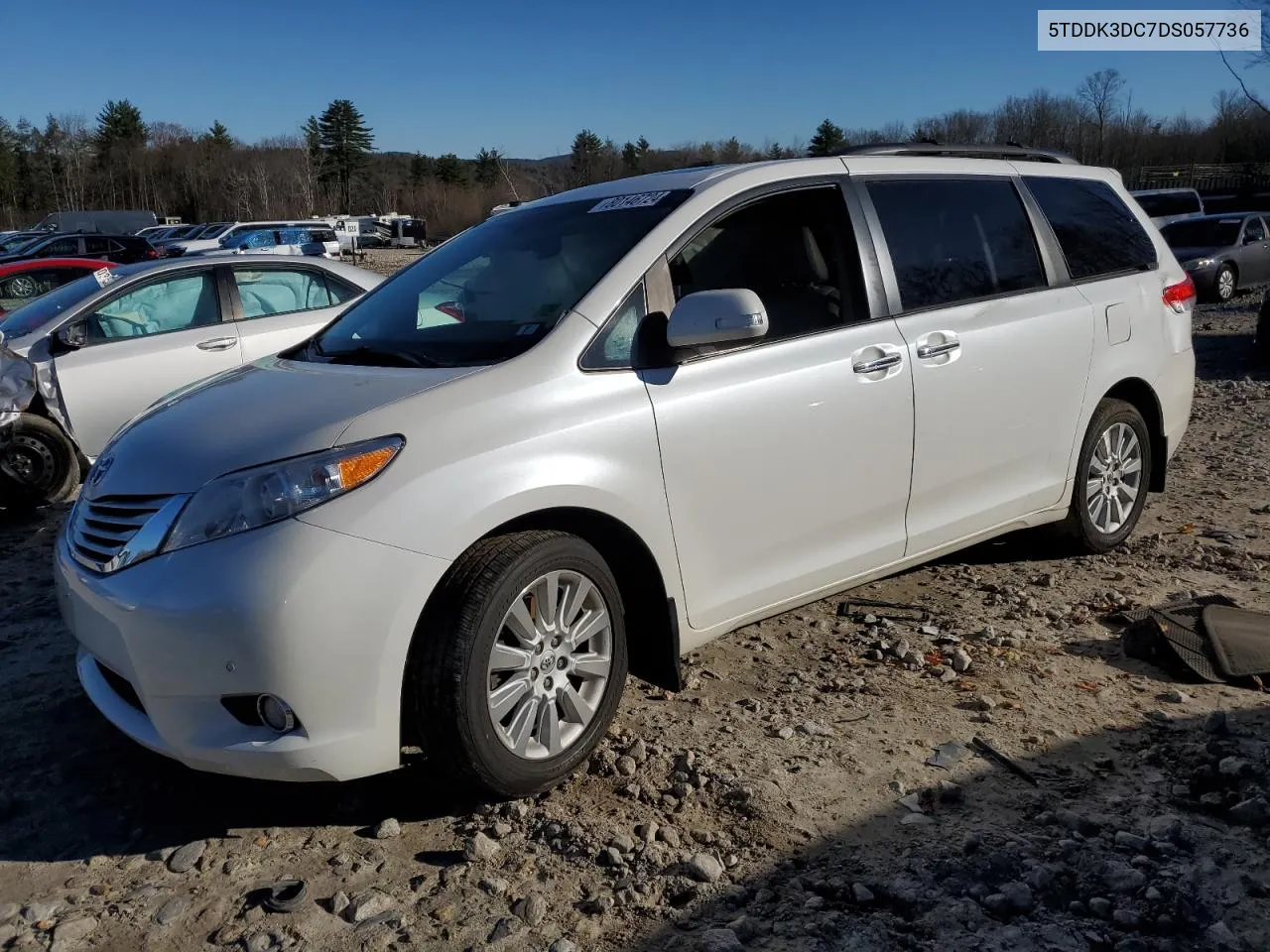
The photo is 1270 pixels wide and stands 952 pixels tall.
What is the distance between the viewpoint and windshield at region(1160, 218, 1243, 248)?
1866 cm

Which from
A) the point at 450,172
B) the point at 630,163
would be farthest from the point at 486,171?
the point at 630,163

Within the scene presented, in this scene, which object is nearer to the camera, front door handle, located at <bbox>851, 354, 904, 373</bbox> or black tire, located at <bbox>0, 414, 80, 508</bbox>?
front door handle, located at <bbox>851, 354, 904, 373</bbox>

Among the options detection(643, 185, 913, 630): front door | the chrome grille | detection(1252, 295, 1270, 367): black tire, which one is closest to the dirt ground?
detection(643, 185, 913, 630): front door

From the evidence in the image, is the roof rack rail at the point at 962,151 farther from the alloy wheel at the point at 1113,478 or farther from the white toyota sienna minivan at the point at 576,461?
the alloy wheel at the point at 1113,478

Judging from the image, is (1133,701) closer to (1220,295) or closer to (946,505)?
(946,505)

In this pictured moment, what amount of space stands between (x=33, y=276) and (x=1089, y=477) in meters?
12.3

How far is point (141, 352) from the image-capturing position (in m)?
7.33

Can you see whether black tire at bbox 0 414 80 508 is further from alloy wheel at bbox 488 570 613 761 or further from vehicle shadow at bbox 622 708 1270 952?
vehicle shadow at bbox 622 708 1270 952

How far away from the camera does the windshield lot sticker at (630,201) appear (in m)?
3.86

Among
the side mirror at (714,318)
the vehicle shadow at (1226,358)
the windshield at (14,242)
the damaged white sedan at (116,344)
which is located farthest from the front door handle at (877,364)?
the windshield at (14,242)

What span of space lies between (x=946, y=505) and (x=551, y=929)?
7.97ft

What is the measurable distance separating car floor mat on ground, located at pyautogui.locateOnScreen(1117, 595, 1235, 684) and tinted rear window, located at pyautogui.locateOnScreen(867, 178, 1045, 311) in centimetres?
149

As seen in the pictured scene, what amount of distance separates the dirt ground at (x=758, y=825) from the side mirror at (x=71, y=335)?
3.37 meters

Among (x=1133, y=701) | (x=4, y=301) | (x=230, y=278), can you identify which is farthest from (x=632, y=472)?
(x=4, y=301)
